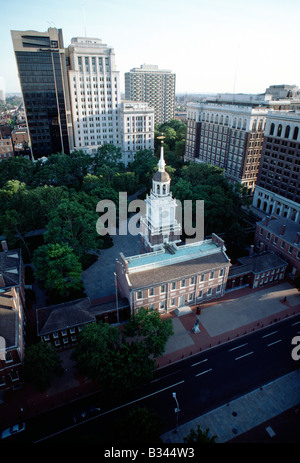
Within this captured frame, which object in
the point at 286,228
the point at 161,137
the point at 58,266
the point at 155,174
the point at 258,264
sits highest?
the point at 155,174

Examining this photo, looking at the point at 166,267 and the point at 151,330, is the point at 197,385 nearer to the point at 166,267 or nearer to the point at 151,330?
the point at 151,330

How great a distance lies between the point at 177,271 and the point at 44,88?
102 m

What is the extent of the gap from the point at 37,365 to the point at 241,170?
83.8m

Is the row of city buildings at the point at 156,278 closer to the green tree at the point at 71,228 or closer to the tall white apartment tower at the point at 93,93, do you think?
the green tree at the point at 71,228

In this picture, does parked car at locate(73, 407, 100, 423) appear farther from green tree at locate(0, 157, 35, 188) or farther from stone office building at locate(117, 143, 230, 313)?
green tree at locate(0, 157, 35, 188)

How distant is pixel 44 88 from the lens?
11088cm

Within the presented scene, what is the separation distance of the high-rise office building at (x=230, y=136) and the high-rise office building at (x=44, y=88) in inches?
2096

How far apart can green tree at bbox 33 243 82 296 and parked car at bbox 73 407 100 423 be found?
767 inches

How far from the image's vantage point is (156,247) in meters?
55.3

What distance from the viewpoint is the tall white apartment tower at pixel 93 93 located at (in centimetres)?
10912

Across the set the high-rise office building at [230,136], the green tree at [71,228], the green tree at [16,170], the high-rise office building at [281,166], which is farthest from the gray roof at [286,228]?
the green tree at [16,170]

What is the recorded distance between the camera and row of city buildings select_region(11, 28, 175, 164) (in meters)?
106

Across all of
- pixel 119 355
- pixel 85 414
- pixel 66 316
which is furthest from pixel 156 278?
pixel 85 414

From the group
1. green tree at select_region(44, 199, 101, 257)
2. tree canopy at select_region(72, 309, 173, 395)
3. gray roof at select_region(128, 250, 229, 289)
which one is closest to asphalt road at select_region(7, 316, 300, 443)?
tree canopy at select_region(72, 309, 173, 395)
